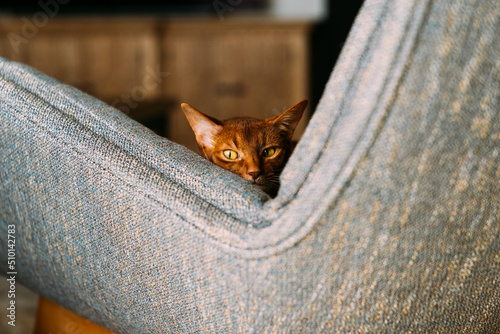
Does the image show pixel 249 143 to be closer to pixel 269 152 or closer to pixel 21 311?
pixel 269 152

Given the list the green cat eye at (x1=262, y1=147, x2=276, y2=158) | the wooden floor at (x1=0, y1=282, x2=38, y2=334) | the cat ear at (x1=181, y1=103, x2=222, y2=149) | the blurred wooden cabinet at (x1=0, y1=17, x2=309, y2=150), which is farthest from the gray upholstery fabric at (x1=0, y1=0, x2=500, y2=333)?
the blurred wooden cabinet at (x1=0, y1=17, x2=309, y2=150)

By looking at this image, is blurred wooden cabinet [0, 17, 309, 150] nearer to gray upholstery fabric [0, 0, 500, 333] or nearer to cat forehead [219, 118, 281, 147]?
cat forehead [219, 118, 281, 147]

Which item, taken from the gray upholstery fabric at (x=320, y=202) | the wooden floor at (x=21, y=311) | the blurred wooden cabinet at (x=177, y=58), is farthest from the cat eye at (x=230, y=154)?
the blurred wooden cabinet at (x=177, y=58)

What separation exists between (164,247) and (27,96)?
12.2 inches

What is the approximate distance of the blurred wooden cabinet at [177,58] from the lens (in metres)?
3.54

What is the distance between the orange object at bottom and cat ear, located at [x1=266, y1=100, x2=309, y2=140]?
59cm

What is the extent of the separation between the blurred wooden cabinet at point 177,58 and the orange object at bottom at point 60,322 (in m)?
2.63

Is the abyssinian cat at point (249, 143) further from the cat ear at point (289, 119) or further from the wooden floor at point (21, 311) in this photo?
the wooden floor at point (21, 311)

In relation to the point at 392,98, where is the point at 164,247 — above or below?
below

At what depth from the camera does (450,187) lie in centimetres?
48

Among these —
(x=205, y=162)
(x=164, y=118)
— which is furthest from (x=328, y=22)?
(x=205, y=162)

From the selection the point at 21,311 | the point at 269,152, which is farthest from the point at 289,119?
the point at 21,311

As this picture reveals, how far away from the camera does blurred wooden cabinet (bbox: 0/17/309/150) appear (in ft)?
11.6

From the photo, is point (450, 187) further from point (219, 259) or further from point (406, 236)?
point (219, 259)
